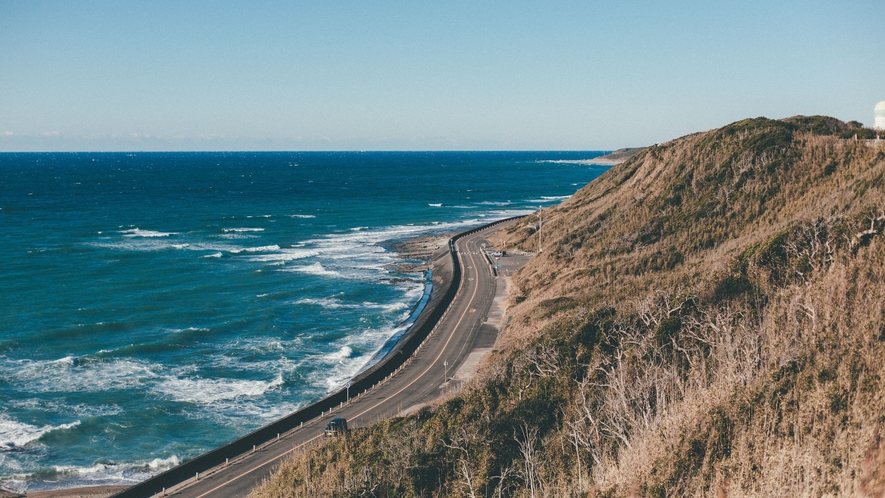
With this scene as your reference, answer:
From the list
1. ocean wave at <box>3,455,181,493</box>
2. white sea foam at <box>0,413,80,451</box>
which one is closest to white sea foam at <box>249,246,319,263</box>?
white sea foam at <box>0,413,80,451</box>

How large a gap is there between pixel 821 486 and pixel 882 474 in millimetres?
1104

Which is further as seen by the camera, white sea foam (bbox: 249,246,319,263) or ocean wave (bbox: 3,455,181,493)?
white sea foam (bbox: 249,246,319,263)

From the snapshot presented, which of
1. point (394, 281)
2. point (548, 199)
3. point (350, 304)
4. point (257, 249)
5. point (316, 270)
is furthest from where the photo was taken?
point (548, 199)

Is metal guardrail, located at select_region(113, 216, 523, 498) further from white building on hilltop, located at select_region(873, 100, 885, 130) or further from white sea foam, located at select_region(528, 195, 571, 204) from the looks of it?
white sea foam, located at select_region(528, 195, 571, 204)

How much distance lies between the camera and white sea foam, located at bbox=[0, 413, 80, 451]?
34.6 m

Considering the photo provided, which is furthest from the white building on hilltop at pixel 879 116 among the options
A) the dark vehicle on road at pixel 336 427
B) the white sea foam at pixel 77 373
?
the white sea foam at pixel 77 373

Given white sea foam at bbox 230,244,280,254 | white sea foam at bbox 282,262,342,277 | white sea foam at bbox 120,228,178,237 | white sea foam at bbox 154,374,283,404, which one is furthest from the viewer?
white sea foam at bbox 120,228,178,237

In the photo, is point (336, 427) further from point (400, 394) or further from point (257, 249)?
point (257, 249)

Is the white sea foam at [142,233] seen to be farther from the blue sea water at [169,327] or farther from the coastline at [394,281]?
the coastline at [394,281]

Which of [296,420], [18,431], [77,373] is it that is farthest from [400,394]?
[77,373]

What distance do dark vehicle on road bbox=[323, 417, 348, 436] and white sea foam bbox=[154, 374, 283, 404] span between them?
1054 cm

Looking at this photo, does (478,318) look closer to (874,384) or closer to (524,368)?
(524,368)

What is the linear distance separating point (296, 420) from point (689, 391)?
22.6 m

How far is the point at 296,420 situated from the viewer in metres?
35.1
